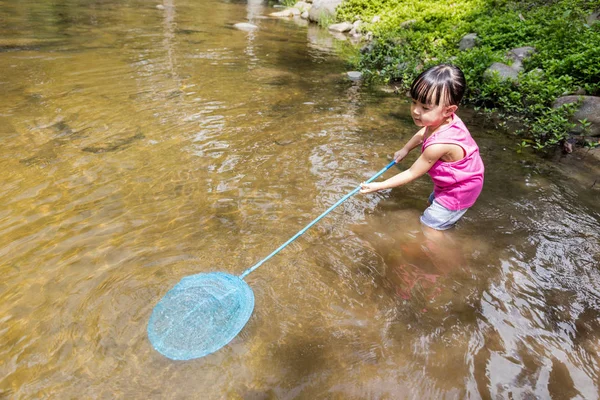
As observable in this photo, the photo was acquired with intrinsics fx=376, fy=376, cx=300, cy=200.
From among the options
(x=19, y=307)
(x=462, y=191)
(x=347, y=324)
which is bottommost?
(x=19, y=307)

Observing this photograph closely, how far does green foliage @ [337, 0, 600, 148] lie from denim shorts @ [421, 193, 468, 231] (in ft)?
8.42

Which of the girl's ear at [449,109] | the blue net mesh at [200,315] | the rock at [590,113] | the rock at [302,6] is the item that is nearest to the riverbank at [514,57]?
the rock at [590,113]

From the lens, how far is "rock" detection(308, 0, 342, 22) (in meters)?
14.6

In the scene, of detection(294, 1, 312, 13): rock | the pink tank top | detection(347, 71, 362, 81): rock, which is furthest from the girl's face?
detection(294, 1, 312, 13): rock

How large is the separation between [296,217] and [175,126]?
2416 mm

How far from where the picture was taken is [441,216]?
10.4 feet

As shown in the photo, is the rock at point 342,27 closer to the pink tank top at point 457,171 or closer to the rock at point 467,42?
the rock at point 467,42

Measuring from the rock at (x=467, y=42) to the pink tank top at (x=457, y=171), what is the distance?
5583 millimetres

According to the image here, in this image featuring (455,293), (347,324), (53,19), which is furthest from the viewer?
(53,19)

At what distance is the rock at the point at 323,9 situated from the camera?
14.6 meters

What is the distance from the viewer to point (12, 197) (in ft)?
10.8

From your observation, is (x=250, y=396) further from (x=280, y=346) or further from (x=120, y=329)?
(x=120, y=329)

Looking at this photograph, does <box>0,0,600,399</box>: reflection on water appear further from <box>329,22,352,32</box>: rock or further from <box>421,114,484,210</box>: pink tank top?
<box>329,22,352,32</box>: rock

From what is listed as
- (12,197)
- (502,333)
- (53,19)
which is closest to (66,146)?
(12,197)
